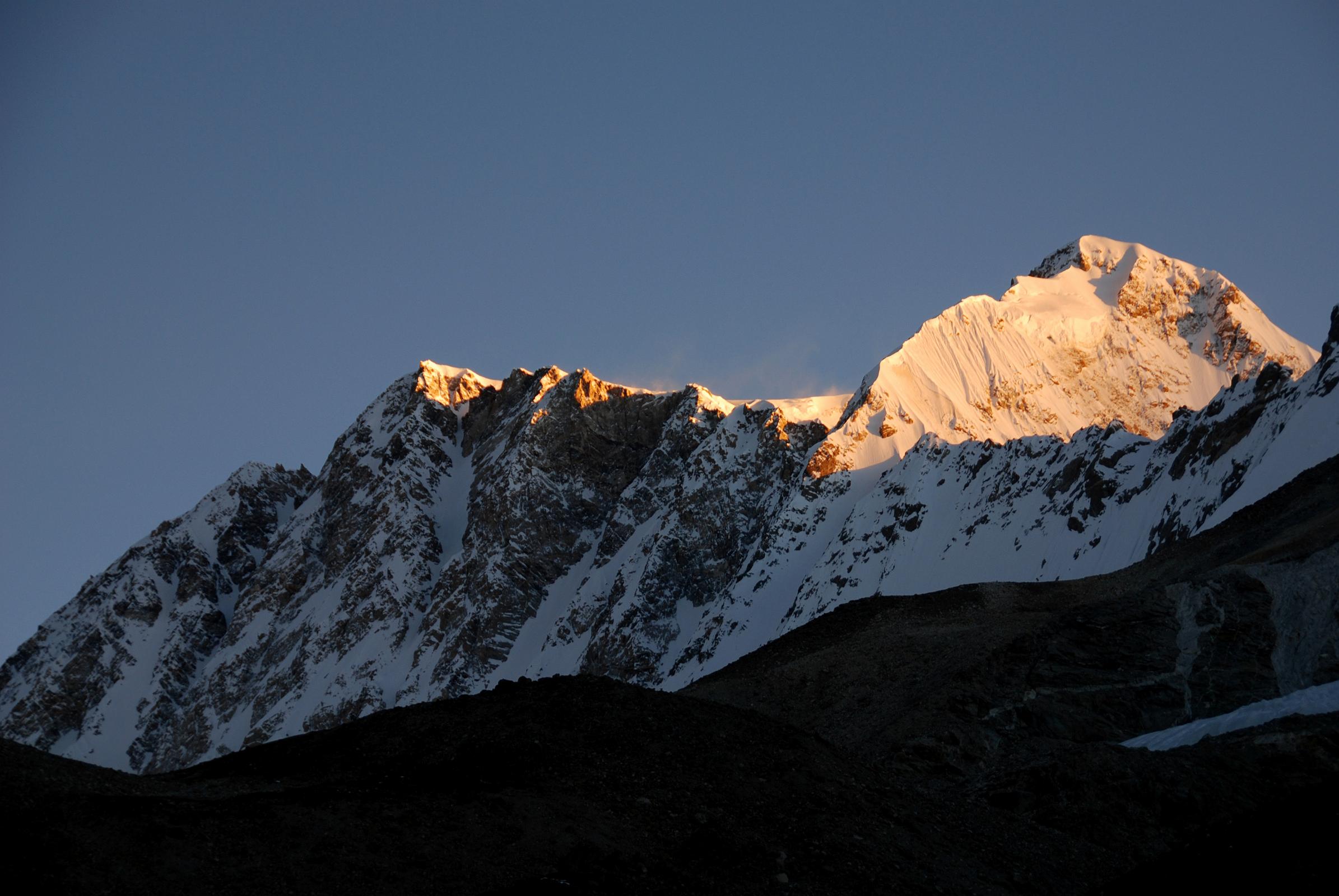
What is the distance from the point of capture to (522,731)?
21875mm

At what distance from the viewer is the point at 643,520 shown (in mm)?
148750

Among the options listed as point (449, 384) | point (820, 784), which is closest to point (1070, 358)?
point (449, 384)

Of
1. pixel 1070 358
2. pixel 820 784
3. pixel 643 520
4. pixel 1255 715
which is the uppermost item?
pixel 1070 358

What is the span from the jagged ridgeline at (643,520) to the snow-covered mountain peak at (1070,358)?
335 millimetres

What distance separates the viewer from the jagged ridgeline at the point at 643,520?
93.1m

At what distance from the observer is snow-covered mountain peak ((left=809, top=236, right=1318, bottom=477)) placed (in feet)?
401

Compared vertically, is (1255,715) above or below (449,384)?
below

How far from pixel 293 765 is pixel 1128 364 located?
12975 centimetres

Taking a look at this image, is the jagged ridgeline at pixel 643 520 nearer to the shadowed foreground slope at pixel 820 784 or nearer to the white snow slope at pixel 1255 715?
the shadowed foreground slope at pixel 820 784

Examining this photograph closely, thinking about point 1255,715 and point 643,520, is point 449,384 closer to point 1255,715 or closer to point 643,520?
point 643,520

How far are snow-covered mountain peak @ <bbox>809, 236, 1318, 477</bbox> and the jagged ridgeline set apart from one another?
1.10 ft

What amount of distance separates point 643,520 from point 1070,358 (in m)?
52.8

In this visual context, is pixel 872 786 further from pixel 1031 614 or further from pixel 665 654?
pixel 665 654

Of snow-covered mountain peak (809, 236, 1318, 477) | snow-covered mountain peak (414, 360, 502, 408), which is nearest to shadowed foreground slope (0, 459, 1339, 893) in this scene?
snow-covered mountain peak (809, 236, 1318, 477)
